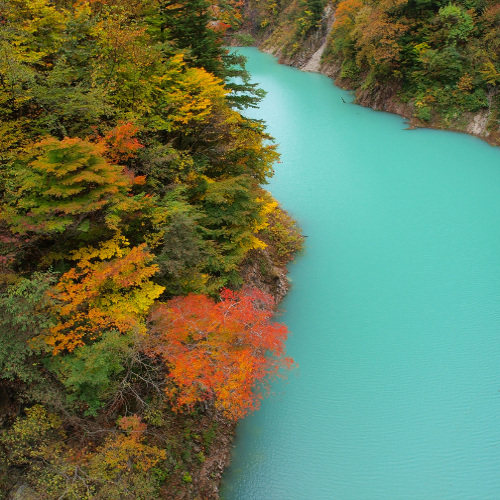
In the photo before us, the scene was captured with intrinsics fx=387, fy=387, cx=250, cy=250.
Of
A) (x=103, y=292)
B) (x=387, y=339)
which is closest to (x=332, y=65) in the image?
(x=387, y=339)

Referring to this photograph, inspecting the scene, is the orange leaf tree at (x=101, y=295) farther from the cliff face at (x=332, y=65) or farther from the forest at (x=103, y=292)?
the cliff face at (x=332, y=65)

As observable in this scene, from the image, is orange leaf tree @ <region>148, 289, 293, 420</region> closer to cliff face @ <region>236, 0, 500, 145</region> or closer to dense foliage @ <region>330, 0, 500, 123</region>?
cliff face @ <region>236, 0, 500, 145</region>

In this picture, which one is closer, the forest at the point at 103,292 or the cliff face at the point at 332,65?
the forest at the point at 103,292

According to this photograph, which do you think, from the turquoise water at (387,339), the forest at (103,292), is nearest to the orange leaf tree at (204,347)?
the forest at (103,292)

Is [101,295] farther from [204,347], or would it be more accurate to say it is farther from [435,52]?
[435,52]

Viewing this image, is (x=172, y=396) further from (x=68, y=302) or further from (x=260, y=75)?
(x=260, y=75)

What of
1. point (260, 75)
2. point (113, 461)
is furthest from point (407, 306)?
point (260, 75)
